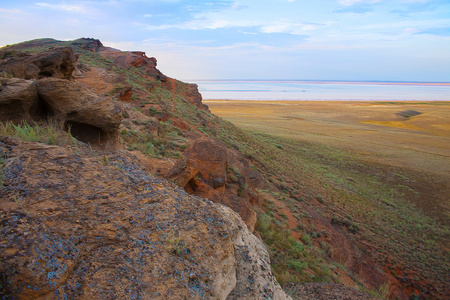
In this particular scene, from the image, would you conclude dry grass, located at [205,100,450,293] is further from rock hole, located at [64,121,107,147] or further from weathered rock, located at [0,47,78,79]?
weathered rock, located at [0,47,78,79]

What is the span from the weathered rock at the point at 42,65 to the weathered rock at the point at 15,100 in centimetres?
576

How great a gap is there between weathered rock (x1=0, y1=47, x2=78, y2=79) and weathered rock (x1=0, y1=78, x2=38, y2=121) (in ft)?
18.9

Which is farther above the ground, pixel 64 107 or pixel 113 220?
pixel 64 107

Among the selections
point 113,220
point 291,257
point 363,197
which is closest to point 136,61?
point 363,197

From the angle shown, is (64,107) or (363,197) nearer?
(64,107)

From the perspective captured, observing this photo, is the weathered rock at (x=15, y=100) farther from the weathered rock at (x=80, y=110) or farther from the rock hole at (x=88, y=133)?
the rock hole at (x=88, y=133)

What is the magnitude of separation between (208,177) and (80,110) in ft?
13.1

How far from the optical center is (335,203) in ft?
53.0

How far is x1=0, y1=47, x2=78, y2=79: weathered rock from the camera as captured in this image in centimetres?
1094

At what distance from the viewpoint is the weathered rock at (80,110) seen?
6.35 m

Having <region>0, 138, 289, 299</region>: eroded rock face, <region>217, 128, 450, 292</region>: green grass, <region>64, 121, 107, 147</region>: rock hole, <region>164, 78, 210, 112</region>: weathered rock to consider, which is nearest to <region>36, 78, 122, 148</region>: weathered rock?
<region>64, 121, 107, 147</region>: rock hole

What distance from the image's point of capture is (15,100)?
5.76m

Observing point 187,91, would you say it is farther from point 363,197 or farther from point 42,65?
point 363,197

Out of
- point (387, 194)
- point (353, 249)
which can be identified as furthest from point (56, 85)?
point (387, 194)
